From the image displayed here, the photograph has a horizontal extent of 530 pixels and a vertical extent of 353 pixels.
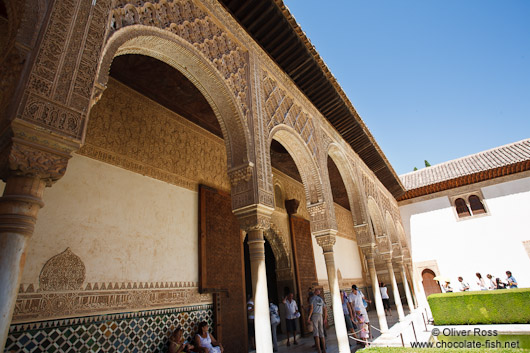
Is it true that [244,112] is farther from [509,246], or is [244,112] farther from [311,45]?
[509,246]

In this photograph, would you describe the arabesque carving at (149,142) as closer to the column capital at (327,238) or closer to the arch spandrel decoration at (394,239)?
the column capital at (327,238)

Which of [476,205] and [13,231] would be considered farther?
[476,205]

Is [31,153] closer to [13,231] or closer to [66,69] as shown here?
[13,231]

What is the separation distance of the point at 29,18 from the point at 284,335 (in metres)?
8.13

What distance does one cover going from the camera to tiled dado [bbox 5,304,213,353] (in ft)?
10.8

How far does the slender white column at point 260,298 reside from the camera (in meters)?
3.62

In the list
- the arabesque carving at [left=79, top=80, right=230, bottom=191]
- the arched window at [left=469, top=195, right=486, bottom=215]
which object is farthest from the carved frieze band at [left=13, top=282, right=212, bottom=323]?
the arched window at [left=469, top=195, right=486, bottom=215]

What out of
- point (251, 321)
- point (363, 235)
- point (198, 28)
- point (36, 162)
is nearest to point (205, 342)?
point (251, 321)

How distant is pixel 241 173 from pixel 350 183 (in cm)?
514

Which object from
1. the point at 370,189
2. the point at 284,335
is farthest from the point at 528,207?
the point at 284,335

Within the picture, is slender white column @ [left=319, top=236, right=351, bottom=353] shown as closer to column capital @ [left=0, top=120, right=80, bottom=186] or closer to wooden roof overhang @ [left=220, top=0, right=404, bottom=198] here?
wooden roof overhang @ [left=220, top=0, right=404, bottom=198]

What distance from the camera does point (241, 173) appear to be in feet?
13.3

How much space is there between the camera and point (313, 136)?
659 centimetres

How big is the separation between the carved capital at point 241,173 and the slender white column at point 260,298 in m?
0.69
